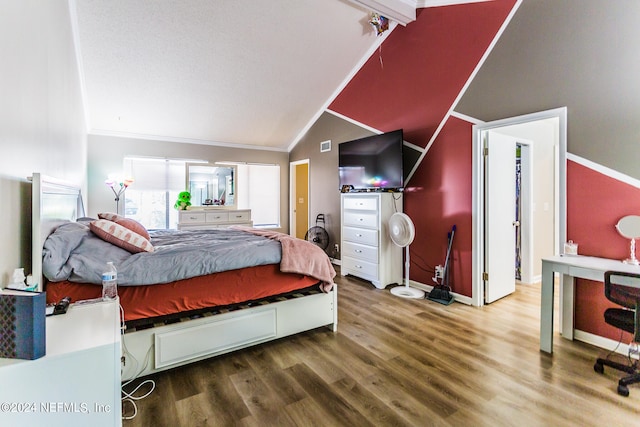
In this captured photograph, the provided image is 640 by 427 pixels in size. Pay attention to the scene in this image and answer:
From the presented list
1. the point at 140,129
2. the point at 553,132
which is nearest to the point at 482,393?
the point at 553,132

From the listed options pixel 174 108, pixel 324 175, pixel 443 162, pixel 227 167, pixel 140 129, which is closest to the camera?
pixel 443 162

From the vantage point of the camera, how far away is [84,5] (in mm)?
2969

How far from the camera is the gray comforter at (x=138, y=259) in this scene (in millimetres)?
1715

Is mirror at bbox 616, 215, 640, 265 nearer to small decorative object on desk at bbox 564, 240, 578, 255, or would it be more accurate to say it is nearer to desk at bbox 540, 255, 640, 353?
desk at bbox 540, 255, 640, 353

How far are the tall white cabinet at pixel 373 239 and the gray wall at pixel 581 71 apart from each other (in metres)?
1.62

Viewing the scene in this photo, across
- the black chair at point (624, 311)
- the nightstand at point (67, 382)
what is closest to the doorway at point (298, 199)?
the black chair at point (624, 311)

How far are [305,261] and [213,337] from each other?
0.89 meters

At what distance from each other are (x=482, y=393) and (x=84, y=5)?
476 cm

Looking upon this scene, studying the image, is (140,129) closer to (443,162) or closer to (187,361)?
(187,361)

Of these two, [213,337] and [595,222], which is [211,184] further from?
[595,222]

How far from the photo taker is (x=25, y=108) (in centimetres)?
149

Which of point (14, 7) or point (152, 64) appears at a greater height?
point (152, 64)

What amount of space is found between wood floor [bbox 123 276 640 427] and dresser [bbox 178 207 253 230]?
12.3 ft

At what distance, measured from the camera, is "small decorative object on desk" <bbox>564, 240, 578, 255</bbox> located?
8.16 feet
